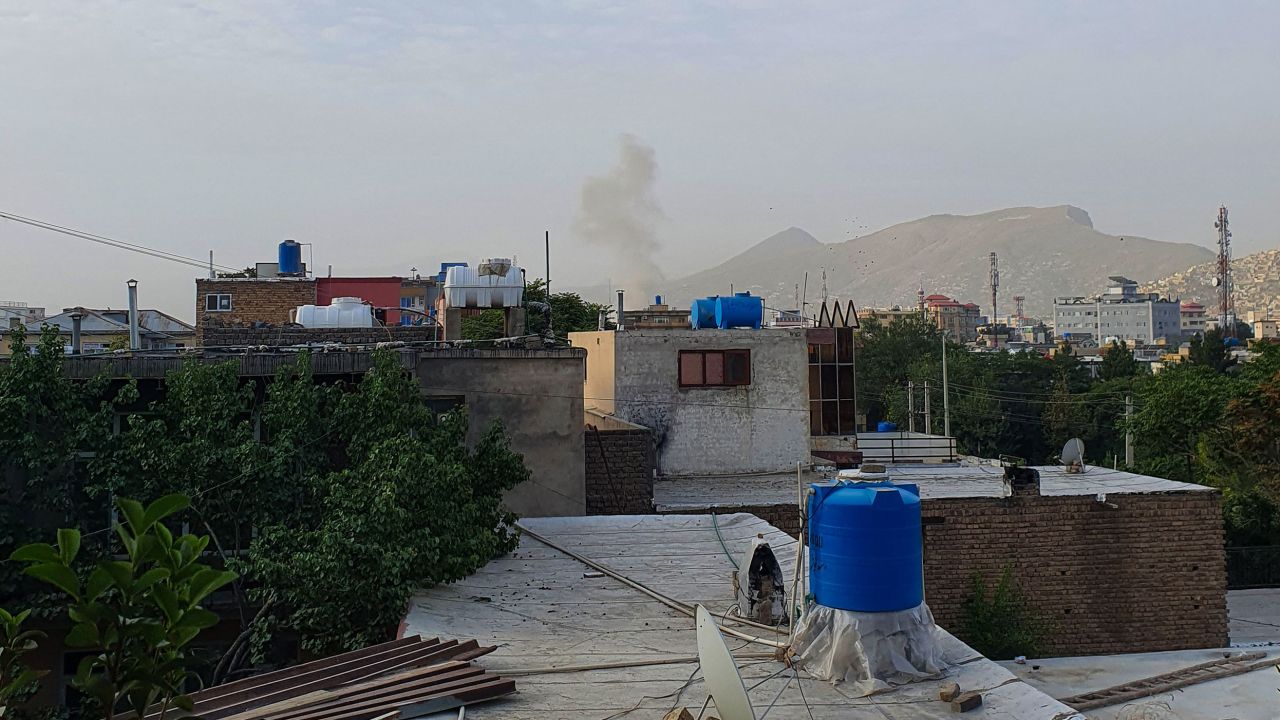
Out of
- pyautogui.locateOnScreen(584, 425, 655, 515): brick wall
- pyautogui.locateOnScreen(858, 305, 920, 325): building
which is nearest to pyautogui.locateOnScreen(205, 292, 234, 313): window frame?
pyautogui.locateOnScreen(584, 425, 655, 515): brick wall

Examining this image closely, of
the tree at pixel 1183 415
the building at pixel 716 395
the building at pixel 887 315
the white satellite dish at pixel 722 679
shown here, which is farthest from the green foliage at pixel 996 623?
the building at pixel 887 315

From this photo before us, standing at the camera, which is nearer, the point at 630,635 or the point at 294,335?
the point at 630,635

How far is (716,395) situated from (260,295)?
85.5 ft

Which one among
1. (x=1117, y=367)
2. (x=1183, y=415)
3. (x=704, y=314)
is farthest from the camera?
(x=1117, y=367)

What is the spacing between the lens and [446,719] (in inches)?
288

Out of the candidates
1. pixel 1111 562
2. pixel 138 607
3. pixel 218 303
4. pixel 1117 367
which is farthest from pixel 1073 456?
pixel 1117 367

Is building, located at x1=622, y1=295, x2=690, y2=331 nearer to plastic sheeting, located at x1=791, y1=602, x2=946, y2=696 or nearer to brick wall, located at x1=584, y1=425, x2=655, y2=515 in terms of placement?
brick wall, located at x1=584, y1=425, x2=655, y2=515

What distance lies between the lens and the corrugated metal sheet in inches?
287

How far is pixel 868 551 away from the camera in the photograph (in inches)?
312

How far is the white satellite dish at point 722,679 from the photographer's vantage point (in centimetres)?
605

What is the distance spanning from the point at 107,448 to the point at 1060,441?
60587 millimetres

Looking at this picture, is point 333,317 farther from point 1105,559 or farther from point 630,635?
point 630,635

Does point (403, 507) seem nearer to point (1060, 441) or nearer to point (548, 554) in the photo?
point (548, 554)

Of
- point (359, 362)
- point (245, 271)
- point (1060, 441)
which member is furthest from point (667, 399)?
point (1060, 441)
